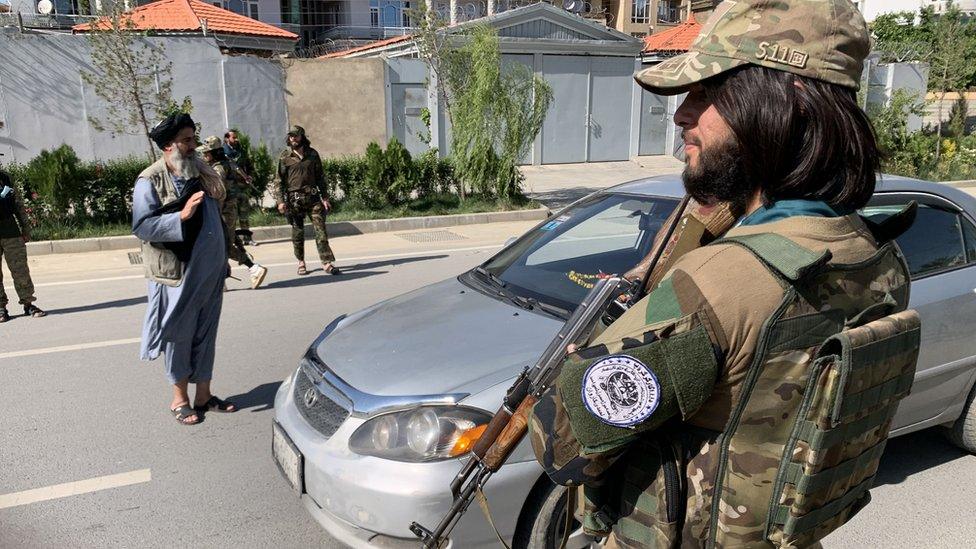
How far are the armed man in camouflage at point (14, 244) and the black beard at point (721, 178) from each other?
7170mm

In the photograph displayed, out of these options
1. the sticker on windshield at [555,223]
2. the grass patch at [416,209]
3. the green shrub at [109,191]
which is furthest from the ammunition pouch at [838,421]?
the green shrub at [109,191]

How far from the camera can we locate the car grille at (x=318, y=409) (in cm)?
281

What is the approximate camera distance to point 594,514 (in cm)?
151

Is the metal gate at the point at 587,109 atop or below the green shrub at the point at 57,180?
atop

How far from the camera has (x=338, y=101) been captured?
1761 centimetres

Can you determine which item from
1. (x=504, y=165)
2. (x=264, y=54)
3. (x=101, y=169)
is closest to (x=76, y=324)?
(x=101, y=169)

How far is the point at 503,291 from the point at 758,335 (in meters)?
2.35

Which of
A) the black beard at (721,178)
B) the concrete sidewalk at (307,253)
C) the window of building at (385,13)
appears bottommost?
the concrete sidewalk at (307,253)

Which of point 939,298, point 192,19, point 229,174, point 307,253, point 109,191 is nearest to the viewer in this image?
point 939,298

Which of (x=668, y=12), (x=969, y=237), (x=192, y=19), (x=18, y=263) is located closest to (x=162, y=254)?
(x=18, y=263)

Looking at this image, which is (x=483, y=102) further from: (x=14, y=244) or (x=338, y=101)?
(x=14, y=244)

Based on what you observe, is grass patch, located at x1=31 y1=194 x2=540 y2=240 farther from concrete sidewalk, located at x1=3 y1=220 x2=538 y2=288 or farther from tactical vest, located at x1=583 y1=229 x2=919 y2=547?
tactical vest, located at x1=583 y1=229 x2=919 y2=547

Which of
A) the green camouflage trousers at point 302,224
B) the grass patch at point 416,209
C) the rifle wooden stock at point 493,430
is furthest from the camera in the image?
the grass patch at point 416,209

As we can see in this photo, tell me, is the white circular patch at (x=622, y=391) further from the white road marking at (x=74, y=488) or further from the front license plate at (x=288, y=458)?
the white road marking at (x=74, y=488)
